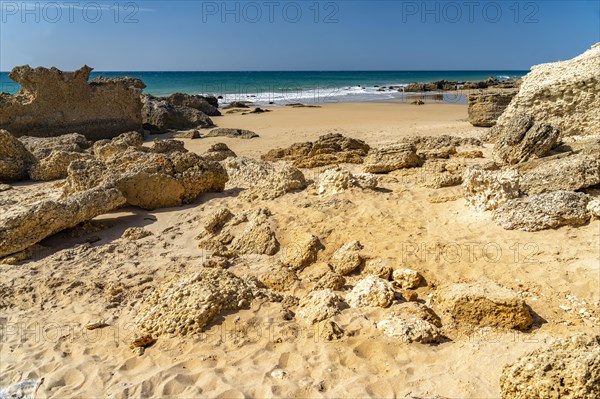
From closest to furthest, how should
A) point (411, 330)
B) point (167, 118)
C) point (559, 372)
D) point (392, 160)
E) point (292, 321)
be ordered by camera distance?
point (559, 372) → point (411, 330) → point (292, 321) → point (392, 160) → point (167, 118)

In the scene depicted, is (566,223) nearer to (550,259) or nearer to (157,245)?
(550,259)

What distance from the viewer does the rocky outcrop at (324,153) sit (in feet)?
30.7

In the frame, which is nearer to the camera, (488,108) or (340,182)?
(340,182)

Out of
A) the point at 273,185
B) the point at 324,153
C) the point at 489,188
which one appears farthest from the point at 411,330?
the point at 324,153

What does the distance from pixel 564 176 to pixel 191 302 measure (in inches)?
185

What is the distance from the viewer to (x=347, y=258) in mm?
5172

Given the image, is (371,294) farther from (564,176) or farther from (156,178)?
(156,178)

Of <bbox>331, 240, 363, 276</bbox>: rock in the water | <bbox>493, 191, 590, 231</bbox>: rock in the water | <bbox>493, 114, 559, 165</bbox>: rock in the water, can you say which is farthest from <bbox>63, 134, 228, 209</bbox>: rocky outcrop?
<bbox>493, 114, 559, 165</bbox>: rock in the water

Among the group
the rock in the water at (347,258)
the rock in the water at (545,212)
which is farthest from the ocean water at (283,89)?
the rock in the water at (347,258)

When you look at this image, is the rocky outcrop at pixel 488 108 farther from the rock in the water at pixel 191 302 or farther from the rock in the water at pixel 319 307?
the rock in the water at pixel 191 302

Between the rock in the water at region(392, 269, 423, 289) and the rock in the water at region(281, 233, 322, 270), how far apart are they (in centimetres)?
104

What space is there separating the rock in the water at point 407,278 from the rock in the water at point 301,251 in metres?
1.04

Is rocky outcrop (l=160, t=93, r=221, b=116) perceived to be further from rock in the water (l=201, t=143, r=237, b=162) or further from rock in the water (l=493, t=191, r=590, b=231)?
rock in the water (l=493, t=191, r=590, b=231)

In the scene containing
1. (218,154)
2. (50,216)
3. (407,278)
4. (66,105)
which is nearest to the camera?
(407,278)
